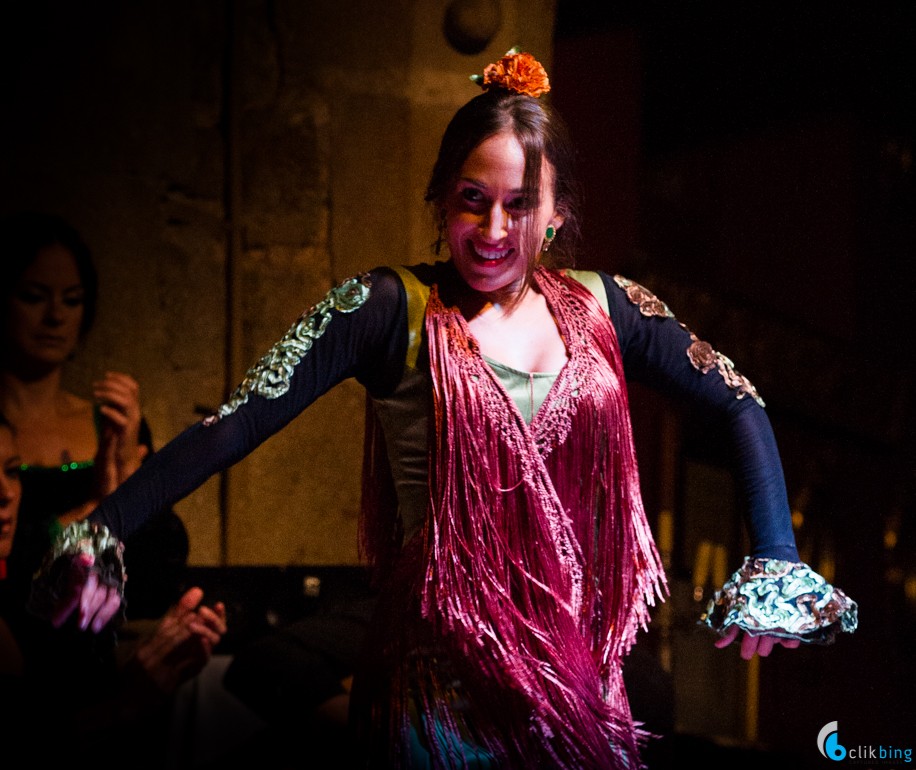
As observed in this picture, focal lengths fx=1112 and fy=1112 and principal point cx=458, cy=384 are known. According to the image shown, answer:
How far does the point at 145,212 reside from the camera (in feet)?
6.00

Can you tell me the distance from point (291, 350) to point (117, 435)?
2.07ft

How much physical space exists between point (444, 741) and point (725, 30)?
1.12 metres

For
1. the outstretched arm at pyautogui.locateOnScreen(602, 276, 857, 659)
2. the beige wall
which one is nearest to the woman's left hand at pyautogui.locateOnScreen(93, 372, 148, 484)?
the beige wall

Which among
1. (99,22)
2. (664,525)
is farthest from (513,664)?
(99,22)

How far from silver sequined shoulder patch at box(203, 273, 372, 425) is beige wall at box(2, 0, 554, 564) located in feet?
1.66

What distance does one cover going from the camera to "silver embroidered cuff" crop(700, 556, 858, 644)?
45.8 inches

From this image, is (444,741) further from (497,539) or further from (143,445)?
(143,445)

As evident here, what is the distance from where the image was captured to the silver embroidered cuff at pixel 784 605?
1162mm

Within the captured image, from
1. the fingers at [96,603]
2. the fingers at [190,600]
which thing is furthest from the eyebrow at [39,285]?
the fingers at [96,603]

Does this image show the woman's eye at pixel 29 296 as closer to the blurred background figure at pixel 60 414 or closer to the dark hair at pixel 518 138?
the blurred background figure at pixel 60 414

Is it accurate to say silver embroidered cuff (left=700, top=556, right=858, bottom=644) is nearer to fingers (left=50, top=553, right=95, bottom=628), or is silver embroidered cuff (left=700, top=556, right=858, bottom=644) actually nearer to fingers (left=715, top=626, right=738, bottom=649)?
fingers (left=715, top=626, right=738, bottom=649)

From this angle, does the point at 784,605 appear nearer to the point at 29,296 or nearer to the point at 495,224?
the point at 495,224

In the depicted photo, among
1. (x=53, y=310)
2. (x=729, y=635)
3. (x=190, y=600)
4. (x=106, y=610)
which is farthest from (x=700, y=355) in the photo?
(x=53, y=310)

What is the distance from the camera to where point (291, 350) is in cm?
118
